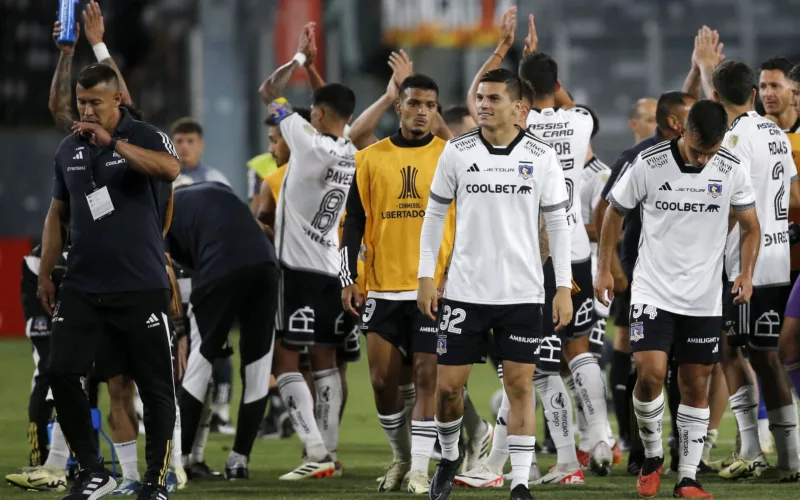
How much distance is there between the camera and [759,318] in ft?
27.1

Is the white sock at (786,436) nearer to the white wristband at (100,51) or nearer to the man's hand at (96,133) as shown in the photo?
the man's hand at (96,133)

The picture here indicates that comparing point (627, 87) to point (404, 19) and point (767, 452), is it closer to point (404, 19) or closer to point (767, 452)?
point (404, 19)

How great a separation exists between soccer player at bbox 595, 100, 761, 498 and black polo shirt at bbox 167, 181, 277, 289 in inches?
89.6

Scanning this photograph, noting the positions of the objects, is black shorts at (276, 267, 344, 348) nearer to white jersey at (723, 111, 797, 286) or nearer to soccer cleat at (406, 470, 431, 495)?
soccer cleat at (406, 470, 431, 495)

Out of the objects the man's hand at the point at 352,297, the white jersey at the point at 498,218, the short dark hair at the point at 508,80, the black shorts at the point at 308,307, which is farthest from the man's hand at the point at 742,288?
the black shorts at the point at 308,307

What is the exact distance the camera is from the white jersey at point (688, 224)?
291 inches

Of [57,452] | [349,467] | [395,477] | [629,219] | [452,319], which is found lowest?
[349,467]

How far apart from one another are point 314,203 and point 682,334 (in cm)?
274

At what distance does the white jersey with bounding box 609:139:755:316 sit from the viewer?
7.40 m

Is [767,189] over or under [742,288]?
over

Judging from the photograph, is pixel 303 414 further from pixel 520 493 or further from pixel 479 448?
pixel 520 493

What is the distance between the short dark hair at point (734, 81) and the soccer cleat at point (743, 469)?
7.07 ft

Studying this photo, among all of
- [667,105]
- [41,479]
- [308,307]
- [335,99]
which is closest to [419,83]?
[335,99]

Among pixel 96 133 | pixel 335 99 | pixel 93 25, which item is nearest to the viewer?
pixel 96 133
